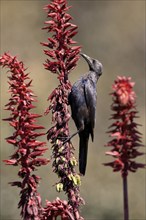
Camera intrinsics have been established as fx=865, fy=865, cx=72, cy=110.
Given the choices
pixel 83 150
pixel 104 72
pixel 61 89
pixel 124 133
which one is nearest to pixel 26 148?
pixel 124 133

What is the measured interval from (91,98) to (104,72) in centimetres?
1682

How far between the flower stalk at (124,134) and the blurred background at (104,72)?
36.1ft

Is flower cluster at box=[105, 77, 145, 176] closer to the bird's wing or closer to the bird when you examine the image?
the bird

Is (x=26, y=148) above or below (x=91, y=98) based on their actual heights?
below

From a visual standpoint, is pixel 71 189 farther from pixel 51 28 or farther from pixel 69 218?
pixel 51 28

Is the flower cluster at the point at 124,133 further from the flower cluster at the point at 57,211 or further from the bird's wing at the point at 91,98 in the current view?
the bird's wing at the point at 91,98

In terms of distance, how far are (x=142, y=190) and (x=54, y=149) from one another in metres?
15.5

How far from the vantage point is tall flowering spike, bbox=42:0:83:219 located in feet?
15.9

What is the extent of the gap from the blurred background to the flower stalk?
433 inches

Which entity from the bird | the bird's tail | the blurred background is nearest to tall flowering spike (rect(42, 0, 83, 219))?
the bird's tail

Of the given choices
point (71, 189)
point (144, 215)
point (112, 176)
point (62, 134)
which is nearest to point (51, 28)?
point (62, 134)

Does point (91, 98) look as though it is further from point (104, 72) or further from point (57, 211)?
point (104, 72)

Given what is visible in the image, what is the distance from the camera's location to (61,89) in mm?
5246

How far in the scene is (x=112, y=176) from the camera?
21141mm
